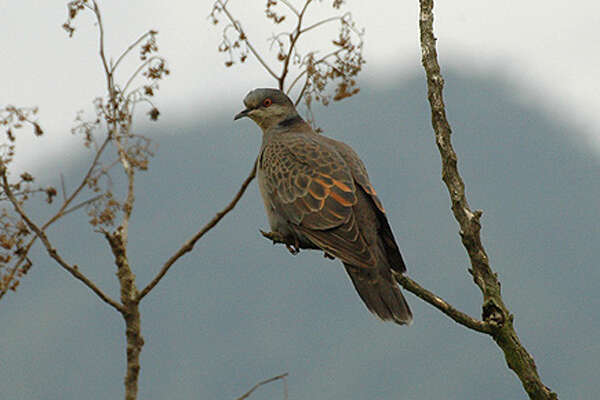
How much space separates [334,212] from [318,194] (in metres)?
0.24

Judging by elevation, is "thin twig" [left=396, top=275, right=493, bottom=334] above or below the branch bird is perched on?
below

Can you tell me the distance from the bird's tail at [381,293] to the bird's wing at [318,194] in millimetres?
111

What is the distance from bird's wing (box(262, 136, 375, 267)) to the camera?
7.18 meters

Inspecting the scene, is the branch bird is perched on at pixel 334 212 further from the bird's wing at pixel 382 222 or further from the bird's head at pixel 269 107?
the bird's head at pixel 269 107

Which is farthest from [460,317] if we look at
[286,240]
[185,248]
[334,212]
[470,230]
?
[286,240]

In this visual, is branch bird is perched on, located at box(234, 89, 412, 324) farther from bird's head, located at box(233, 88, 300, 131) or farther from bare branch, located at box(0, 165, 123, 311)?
bare branch, located at box(0, 165, 123, 311)

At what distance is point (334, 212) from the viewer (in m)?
7.39

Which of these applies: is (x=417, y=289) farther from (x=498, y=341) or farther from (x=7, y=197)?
(x=7, y=197)

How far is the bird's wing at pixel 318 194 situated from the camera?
23.6ft

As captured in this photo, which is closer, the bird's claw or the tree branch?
the tree branch

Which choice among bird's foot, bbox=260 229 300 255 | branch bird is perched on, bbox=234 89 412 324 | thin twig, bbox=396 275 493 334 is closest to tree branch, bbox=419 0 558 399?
thin twig, bbox=396 275 493 334

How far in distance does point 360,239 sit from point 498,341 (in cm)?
188

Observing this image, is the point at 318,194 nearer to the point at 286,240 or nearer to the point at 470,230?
the point at 286,240

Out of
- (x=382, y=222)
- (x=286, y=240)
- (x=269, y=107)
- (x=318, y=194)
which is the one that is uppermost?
(x=269, y=107)
